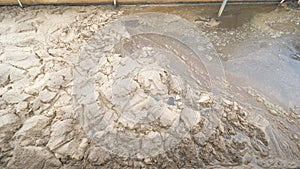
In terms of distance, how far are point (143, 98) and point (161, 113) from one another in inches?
9.5

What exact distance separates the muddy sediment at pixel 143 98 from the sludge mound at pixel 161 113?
0.4 inches

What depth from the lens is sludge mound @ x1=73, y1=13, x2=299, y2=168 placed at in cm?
211

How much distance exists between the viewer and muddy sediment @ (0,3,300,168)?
2107 millimetres

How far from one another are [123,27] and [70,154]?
6.21 feet

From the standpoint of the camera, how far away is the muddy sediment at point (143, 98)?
2.11m

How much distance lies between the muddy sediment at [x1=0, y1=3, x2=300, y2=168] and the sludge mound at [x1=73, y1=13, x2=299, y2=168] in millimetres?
11

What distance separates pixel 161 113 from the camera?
89.4 inches

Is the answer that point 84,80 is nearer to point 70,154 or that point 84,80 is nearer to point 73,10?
point 70,154

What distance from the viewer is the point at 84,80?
2.57 meters

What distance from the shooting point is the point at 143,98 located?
2.34 metres

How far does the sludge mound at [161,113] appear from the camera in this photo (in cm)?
211

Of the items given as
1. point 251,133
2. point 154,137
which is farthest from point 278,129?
point 154,137

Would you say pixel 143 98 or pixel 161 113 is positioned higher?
pixel 143 98

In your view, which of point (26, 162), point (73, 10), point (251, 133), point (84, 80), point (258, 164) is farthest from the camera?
point (73, 10)
